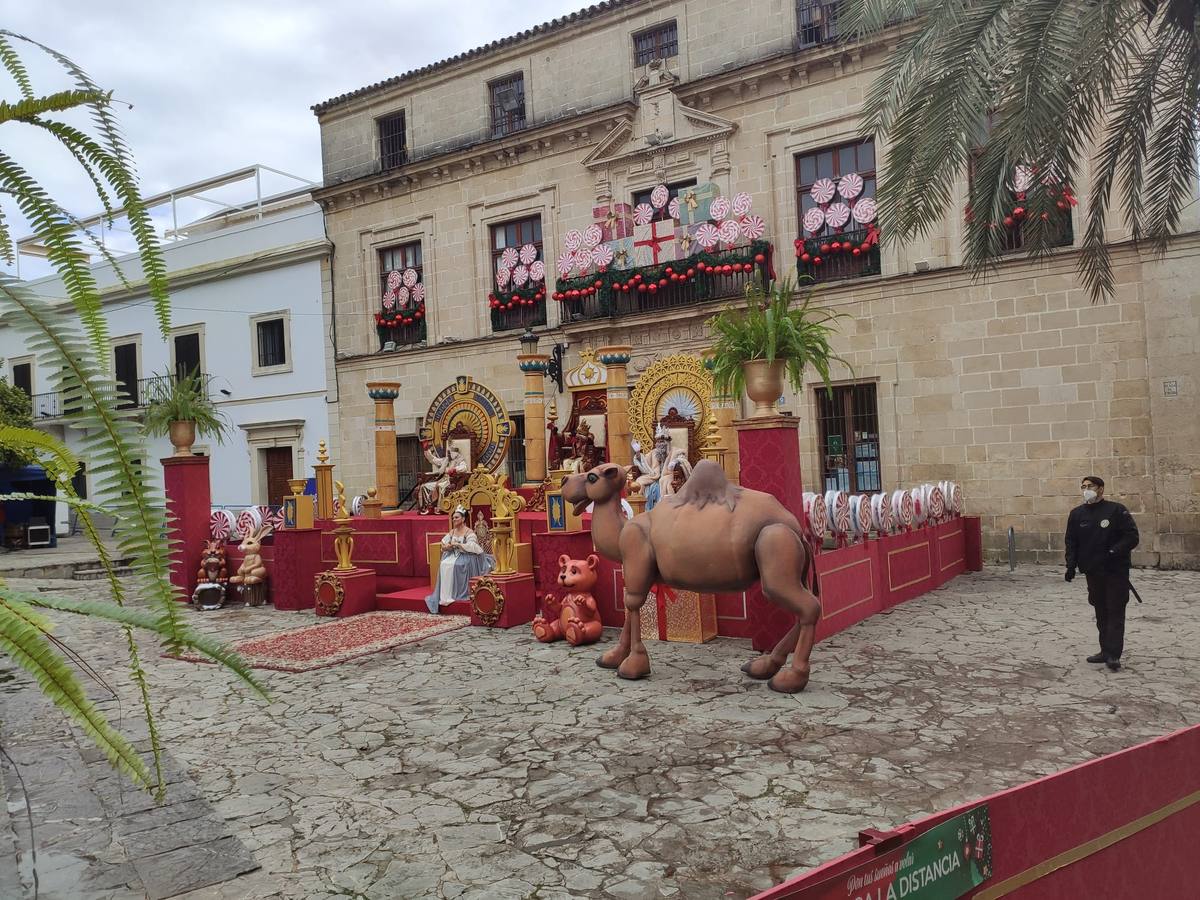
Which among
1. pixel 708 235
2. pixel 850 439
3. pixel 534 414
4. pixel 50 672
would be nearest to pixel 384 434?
pixel 534 414

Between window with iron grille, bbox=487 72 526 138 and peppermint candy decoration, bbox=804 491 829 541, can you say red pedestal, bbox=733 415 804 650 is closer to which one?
peppermint candy decoration, bbox=804 491 829 541

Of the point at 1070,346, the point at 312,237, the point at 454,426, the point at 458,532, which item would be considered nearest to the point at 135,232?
the point at 458,532

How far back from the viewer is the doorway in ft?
69.8

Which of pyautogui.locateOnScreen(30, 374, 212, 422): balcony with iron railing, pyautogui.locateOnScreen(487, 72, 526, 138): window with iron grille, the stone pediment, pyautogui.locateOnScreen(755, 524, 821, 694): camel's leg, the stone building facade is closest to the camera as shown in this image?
pyautogui.locateOnScreen(755, 524, 821, 694): camel's leg

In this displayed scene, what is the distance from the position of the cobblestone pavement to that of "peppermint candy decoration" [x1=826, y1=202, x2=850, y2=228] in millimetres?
8240

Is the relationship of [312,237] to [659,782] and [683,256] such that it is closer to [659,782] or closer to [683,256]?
[683,256]

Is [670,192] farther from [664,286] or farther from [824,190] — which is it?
[824,190]

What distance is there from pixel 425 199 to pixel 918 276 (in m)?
11.0

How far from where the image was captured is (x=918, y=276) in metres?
13.8

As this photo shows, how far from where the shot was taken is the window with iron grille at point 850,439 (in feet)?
47.3

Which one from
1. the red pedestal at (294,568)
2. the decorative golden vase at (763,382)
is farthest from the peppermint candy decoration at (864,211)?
the red pedestal at (294,568)

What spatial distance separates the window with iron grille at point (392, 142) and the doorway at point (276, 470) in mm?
7284

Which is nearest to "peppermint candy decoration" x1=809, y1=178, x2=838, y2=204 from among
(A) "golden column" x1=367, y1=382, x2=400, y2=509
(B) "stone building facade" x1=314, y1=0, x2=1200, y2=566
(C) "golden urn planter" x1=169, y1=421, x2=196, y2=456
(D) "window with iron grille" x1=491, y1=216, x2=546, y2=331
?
(B) "stone building facade" x1=314, y1=0, x2=1200, y2=566

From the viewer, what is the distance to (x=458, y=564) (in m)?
10.4
